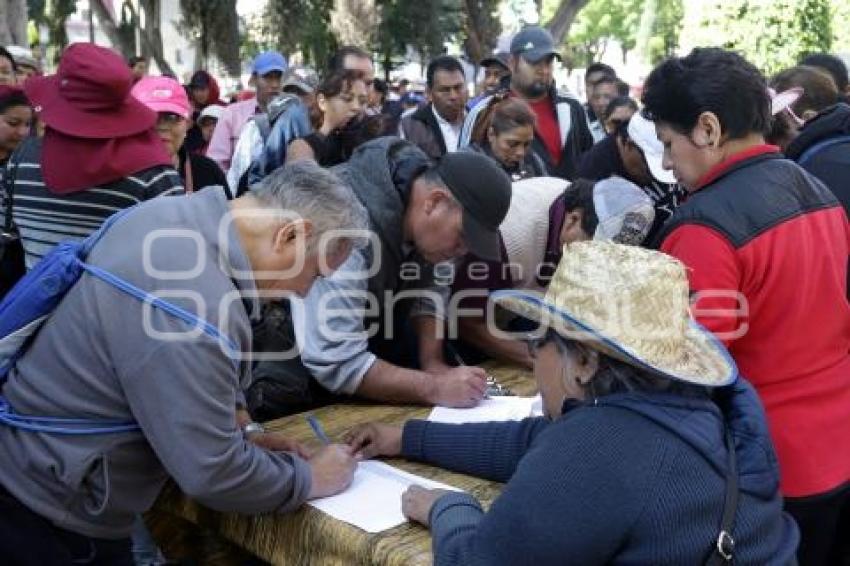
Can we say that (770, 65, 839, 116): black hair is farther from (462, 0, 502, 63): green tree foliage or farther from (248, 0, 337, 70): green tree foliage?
(248, 0, 337, 70): green tree foliage

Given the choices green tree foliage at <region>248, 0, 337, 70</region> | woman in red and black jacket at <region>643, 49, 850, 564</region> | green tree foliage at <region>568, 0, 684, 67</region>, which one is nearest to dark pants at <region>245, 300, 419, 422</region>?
woman in red and black jacket at <region>643, 49, 850, 564</region>

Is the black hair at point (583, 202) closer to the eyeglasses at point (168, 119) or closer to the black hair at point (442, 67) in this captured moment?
the eyeglasses at point (168, 119)

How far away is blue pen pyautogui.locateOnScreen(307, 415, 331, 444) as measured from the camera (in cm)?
213

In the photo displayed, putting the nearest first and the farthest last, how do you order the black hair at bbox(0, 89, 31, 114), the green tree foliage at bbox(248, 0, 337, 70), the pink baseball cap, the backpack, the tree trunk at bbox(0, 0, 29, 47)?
the backpack → the black hair at bbox(0, 89, 31, 114) → the pink baseball cap → the tree trunk at bbox(0, 0, 29, 47) → the green tree foliage at bbox(248, 0, 337, 70)

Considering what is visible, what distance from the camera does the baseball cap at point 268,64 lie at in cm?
715

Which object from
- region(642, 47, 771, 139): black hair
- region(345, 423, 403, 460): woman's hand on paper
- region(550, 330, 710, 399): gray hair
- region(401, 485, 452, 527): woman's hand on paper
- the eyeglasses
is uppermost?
region(642, 47, 771, 139): black hair

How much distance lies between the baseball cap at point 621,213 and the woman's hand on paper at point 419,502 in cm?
120

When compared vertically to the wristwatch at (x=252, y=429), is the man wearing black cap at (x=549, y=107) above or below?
above

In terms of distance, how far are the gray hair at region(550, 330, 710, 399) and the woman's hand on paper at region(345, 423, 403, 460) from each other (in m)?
0.70

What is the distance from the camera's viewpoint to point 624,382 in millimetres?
1479

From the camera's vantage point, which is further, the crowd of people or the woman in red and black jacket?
the woman in red and black jacket

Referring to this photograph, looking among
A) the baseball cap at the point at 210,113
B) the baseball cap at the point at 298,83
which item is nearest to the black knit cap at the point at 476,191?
the baseball cap at the point at 298,83

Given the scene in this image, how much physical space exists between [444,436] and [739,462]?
768mm

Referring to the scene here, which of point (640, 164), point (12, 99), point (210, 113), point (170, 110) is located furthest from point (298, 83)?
point (640, 164)
